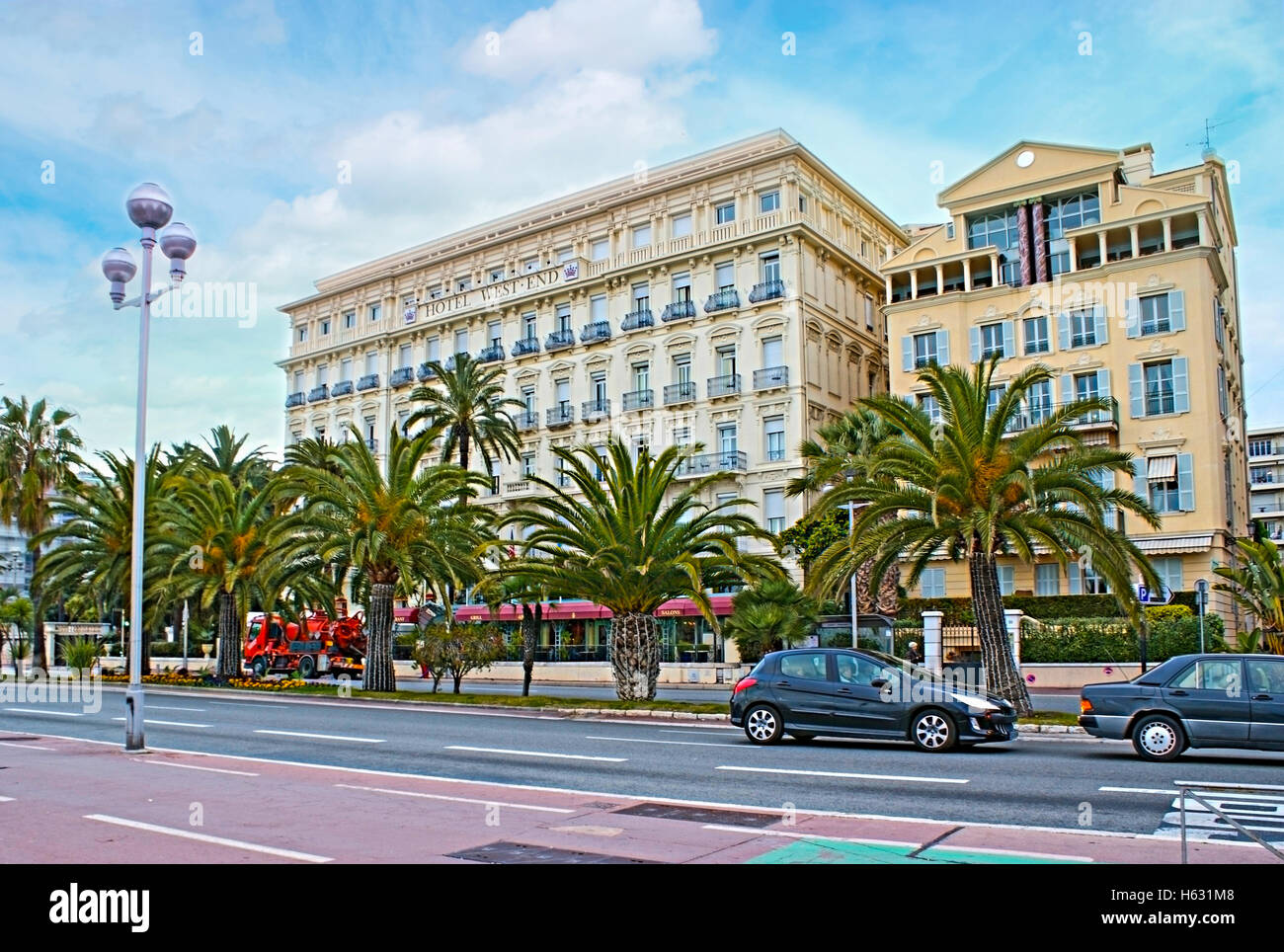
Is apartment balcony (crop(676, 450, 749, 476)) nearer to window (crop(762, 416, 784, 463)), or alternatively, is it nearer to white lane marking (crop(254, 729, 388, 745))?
window (crop(762, 416, 784, 463))

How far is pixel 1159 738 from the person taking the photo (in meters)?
15.3

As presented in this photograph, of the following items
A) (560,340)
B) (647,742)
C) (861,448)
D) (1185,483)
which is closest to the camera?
(647,742)

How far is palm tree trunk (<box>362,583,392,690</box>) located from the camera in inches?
1261

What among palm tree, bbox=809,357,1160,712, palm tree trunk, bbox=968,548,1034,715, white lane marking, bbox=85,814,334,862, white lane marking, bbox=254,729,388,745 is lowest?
white lane marking, bbox=254,729,388,745

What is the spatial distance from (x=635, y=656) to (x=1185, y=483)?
26330 millimetres

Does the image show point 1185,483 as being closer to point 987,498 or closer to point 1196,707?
point 987,498

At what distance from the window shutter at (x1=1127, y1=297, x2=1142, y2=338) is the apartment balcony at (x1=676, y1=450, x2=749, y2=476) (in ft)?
55.1

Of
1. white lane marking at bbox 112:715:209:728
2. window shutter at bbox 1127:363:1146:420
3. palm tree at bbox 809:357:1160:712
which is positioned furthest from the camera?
window shutter at bbox 1127:363:1146:420

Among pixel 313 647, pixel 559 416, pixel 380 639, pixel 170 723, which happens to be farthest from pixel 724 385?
pixel 170 723

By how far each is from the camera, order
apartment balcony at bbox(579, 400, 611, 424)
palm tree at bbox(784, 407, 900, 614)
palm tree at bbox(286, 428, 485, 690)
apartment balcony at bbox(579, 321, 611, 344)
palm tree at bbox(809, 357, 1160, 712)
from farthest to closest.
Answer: apartment balcony at bbox(579, 321, 611, 344)
apartment balcony at bbox(579, 400, 611, 424)
palm tree at bbox(784, 407, 900, 614)
palm tree at bbox(286, 428, 485, 690)
palm tree at bbox(809, 357, 1160, 712)

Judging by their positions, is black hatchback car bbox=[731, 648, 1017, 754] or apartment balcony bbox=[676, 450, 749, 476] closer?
black hatchback car bbox=[731, 648, 1017, 754]

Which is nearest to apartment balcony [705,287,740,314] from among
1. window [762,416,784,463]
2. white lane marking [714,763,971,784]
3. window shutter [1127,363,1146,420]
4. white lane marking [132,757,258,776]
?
window [762,416,784,463]
